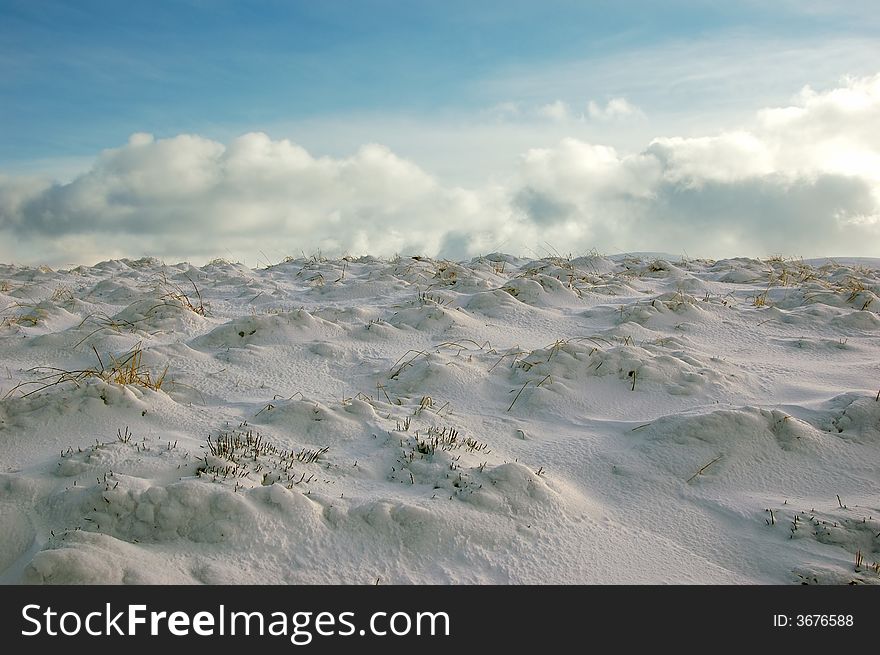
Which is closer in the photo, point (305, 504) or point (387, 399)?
point (305, 504)

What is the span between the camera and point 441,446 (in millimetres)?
3496

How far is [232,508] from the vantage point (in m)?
2.72

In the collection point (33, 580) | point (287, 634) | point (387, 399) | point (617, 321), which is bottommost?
point (287, 634)

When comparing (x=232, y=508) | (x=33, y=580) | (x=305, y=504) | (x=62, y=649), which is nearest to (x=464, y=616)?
(x=305, y=504)

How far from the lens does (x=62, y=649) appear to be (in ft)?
7.15

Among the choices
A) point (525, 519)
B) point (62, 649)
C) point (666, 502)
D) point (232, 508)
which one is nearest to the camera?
point (62, 649)

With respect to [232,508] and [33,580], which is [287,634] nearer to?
[232,508]

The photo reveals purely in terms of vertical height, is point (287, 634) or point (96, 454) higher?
point (96, 454)

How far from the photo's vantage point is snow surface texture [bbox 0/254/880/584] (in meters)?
2.68

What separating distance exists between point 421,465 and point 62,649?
1.64m

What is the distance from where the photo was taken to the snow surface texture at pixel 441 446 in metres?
2.68

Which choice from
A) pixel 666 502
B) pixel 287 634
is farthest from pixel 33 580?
pixel 666 502

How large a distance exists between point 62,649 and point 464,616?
4.40 feet

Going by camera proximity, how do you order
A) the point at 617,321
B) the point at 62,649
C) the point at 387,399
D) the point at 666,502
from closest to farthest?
the point at 62,649
the point at 666,502
the point at 387,399
the point at 617,321
